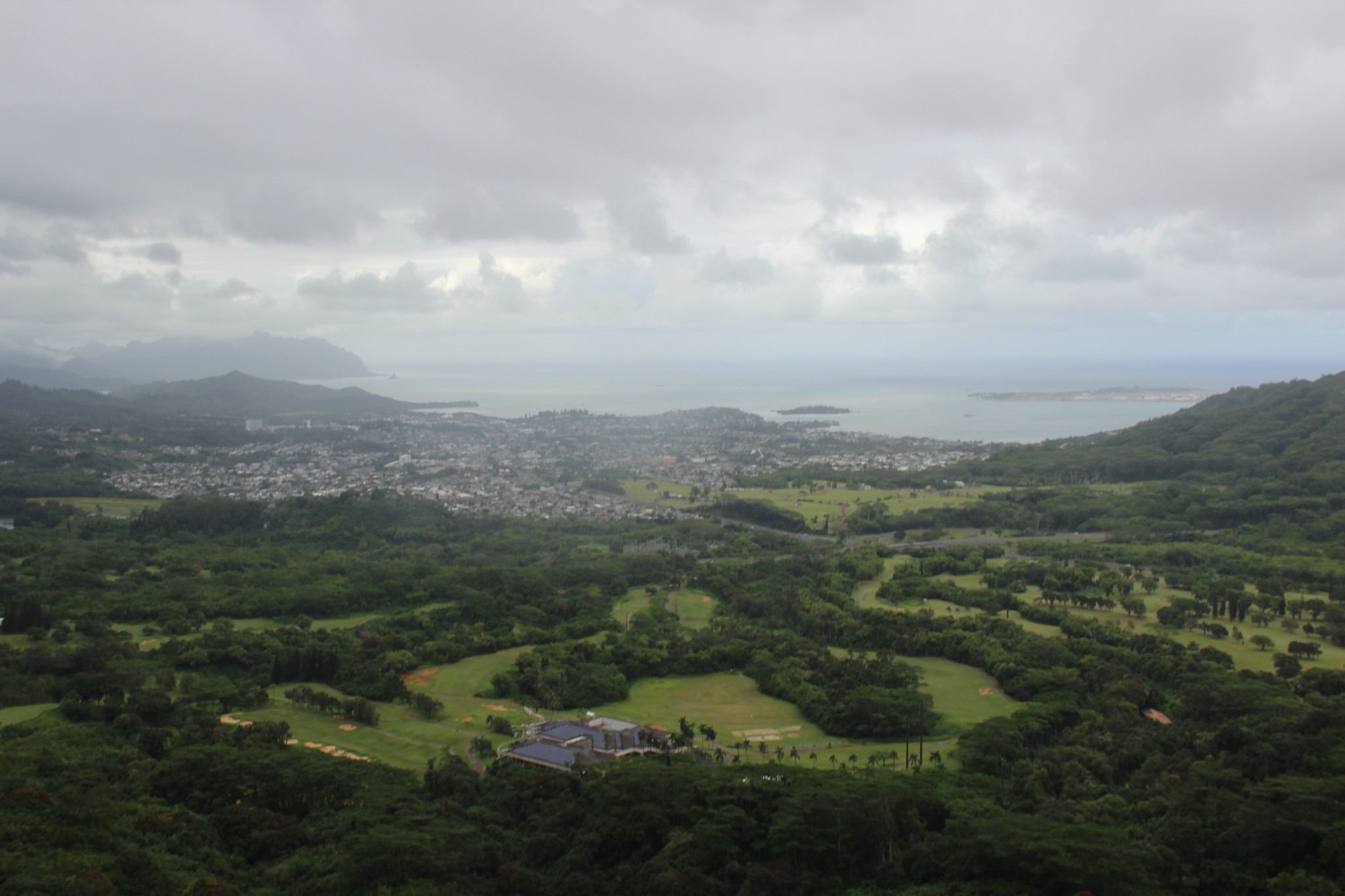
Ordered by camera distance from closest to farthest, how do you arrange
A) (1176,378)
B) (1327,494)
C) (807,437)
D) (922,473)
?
(1327,494) < (922,473) < (807,437) < (1176,378)

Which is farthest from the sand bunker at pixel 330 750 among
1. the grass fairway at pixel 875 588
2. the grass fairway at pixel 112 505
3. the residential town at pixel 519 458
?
the grass fairway at pixel 112 505

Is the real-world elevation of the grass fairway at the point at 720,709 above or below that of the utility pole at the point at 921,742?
below

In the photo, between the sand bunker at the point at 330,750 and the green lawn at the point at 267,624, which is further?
the green lawn at the point at 267,624

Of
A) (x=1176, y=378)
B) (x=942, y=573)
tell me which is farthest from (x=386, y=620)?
(x=1176, y=378)

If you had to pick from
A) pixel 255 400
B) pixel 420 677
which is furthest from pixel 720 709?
pixel 255 400

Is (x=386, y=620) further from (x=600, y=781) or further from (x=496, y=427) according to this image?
(x=496, y=427)

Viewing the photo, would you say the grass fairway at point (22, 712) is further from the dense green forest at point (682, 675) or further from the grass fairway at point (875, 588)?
the grass fairway at point (875, 588)
